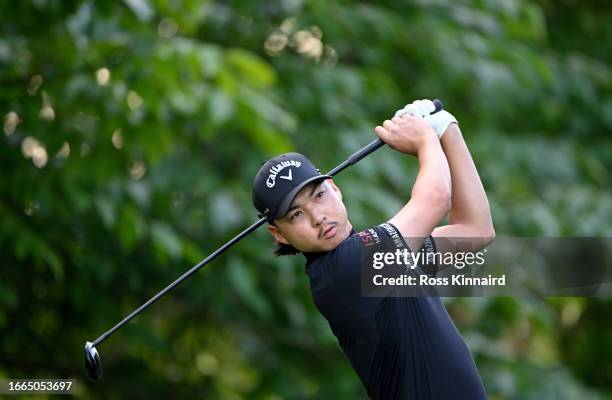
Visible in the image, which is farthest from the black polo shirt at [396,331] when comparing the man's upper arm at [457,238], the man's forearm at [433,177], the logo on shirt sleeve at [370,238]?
the man's upper arm at [457,238]

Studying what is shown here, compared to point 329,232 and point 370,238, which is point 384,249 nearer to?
point 370,238

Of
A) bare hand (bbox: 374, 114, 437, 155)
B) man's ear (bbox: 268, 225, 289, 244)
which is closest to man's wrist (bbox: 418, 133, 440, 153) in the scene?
bare hand (bbox: 374, 114, 437, 155)

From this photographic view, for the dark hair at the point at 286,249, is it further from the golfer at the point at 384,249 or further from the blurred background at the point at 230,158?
the blurred background at the point at 230,158

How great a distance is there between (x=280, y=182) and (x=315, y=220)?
0.15m

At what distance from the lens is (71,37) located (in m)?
5.36

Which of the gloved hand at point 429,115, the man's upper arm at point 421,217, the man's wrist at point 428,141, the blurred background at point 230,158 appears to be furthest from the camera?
the blurred background at point 230,158

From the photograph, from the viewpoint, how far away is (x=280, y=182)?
316 centimetres

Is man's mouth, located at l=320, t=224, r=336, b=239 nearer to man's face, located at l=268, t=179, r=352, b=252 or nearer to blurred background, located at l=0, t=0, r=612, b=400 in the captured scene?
man's face, located at l=268, t=179, r=352, b=252

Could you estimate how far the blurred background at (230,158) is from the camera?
17.5 ft

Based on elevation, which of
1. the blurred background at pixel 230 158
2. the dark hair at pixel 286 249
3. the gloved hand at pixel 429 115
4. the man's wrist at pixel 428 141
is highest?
the blurred background at pixel 230 158

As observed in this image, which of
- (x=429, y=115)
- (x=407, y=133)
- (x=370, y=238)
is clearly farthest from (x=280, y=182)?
(x=429, y=115)

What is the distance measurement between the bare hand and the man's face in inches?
10.3

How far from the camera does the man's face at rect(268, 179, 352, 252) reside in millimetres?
3152

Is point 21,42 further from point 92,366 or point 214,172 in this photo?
point 92,366
